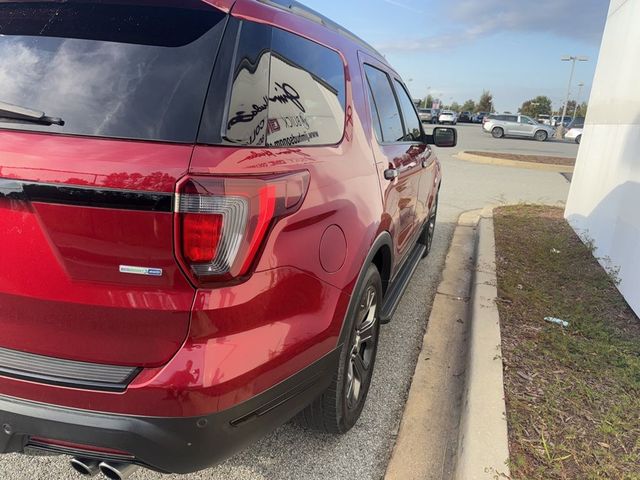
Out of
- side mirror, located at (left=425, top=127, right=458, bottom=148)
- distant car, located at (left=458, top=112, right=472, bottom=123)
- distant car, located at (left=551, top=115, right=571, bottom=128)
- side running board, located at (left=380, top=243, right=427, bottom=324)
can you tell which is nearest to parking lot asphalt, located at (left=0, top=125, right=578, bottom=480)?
side running board, located at (left=380, top=243, right=427, bottom=324)

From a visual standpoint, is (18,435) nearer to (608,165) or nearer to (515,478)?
(515,478)

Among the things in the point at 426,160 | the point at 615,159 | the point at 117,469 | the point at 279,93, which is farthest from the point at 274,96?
the point at 615,159

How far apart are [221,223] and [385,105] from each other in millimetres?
2202

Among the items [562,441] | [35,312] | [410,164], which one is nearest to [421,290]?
[410,164]

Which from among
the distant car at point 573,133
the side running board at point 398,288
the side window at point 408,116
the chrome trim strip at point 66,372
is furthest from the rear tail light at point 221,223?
the distant car at point 573,133

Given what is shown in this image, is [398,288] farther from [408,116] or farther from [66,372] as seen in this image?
[66,372]

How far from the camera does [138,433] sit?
1492mm

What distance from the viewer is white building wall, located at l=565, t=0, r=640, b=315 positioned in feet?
14.0

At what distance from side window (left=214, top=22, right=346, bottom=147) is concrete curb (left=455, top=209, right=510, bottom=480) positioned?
1.58 metres

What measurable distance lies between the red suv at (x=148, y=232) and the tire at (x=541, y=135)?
38.8 meters

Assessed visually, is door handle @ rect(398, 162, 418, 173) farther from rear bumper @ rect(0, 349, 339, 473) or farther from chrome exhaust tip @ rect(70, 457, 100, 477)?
chrome exhaust tip @ rect(70, 457, 100, 477)

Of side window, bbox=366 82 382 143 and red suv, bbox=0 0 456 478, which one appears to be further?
side window, bbox=366 82 382 143

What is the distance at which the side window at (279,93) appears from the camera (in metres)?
1.59

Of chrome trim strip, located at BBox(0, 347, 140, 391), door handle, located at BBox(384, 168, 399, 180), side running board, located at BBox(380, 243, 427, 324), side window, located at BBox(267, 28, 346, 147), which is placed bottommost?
side running board, located at BBox(380, 243, 427, 324)
